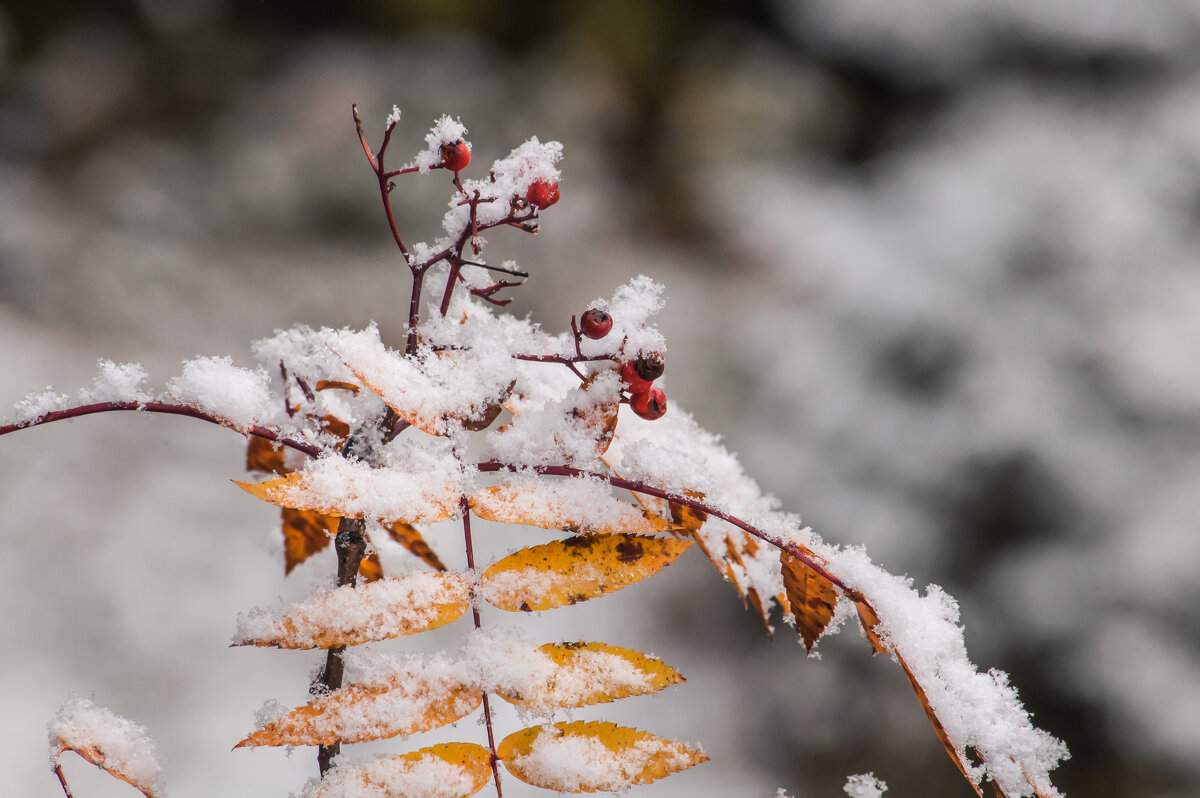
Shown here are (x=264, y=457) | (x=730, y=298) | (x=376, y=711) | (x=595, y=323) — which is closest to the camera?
(x=376, y=711)

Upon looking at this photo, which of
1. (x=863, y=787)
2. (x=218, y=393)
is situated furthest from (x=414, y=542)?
(x=863, y=787)

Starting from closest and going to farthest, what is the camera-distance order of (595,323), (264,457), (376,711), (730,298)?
1. (376,711)
2. (595,323)
3. (264,457)
4. (730,298)

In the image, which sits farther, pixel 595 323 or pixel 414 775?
pixel 595 323

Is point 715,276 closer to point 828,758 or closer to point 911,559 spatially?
point 911,559

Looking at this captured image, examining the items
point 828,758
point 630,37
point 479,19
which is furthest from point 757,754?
point 479,19

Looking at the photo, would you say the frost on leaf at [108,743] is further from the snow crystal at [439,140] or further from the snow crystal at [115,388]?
the snow crystal at [439,140]

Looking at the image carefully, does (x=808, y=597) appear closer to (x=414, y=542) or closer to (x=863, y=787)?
(x=863, y=787)

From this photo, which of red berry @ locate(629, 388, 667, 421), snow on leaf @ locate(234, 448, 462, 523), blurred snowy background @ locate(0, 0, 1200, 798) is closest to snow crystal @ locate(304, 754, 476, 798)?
snow on leaf @ locate(234, 448, 462, 523)

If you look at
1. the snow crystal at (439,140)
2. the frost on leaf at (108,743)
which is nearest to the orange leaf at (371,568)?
the frost on leaf at (108,743)
